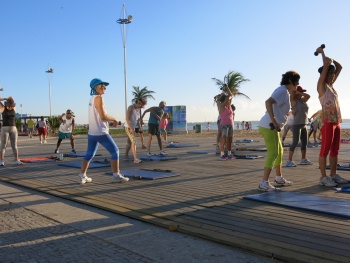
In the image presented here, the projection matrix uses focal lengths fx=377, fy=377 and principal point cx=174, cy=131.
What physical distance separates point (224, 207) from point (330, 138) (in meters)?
2.25

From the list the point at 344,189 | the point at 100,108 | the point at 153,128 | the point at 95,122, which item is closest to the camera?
the point at 344,189

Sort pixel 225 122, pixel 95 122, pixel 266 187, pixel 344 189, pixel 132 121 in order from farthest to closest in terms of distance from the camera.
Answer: pixel 225 122 < pixel 132 121 < pixel 95 122 < pixel 266 187 < pixel 344 189

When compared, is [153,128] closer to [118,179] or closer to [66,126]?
[66,126]

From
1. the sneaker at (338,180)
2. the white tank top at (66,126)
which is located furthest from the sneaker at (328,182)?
the white tank top at (66,126)

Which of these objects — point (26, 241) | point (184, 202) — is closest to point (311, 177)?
point (184, 202)

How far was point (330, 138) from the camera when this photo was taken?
18.3 feet

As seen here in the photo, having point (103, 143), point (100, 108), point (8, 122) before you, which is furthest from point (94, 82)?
point (8, 122)

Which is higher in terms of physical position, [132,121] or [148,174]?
[132,121]

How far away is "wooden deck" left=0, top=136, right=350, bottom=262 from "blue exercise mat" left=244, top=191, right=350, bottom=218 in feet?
0.32

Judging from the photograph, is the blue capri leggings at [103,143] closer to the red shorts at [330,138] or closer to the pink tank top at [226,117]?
the red shorts at [330,138]

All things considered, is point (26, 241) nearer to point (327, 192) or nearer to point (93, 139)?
point (93, 139)

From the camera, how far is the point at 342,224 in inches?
139

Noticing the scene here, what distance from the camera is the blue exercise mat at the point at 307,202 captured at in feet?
13.0

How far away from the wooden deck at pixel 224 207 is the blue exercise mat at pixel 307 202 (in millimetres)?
98
